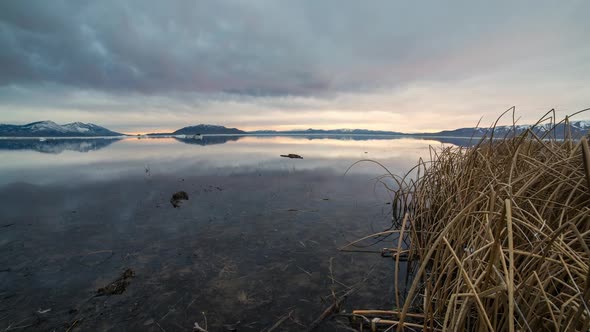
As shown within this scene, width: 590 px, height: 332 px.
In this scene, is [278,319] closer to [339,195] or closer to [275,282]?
[275,282]

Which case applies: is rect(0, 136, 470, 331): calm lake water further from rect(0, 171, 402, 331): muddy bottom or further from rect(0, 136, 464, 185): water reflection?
rect(0, 136, 464, 185): water reflection

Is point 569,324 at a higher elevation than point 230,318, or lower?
higher

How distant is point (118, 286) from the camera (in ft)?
10.7

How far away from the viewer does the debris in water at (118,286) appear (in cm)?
317

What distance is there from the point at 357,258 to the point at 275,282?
1.57m

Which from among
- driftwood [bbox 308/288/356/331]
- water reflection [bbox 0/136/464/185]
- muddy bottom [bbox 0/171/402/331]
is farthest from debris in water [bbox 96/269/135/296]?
water reflection [bbox 0/136/464/185]

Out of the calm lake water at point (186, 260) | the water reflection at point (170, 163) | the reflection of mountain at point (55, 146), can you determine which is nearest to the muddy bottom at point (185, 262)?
the calm lake water at point (186, 260)

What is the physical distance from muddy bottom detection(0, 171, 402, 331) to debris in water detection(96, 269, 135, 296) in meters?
0.06

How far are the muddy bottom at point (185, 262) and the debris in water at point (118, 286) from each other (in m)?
0.06

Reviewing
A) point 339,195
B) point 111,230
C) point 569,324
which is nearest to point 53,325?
point 111,230

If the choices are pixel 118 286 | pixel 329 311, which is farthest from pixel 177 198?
pixel 329 311

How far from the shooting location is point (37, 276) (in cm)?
356

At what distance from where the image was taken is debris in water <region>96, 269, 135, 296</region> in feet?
10.4

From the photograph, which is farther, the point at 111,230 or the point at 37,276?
the point at 111,230
